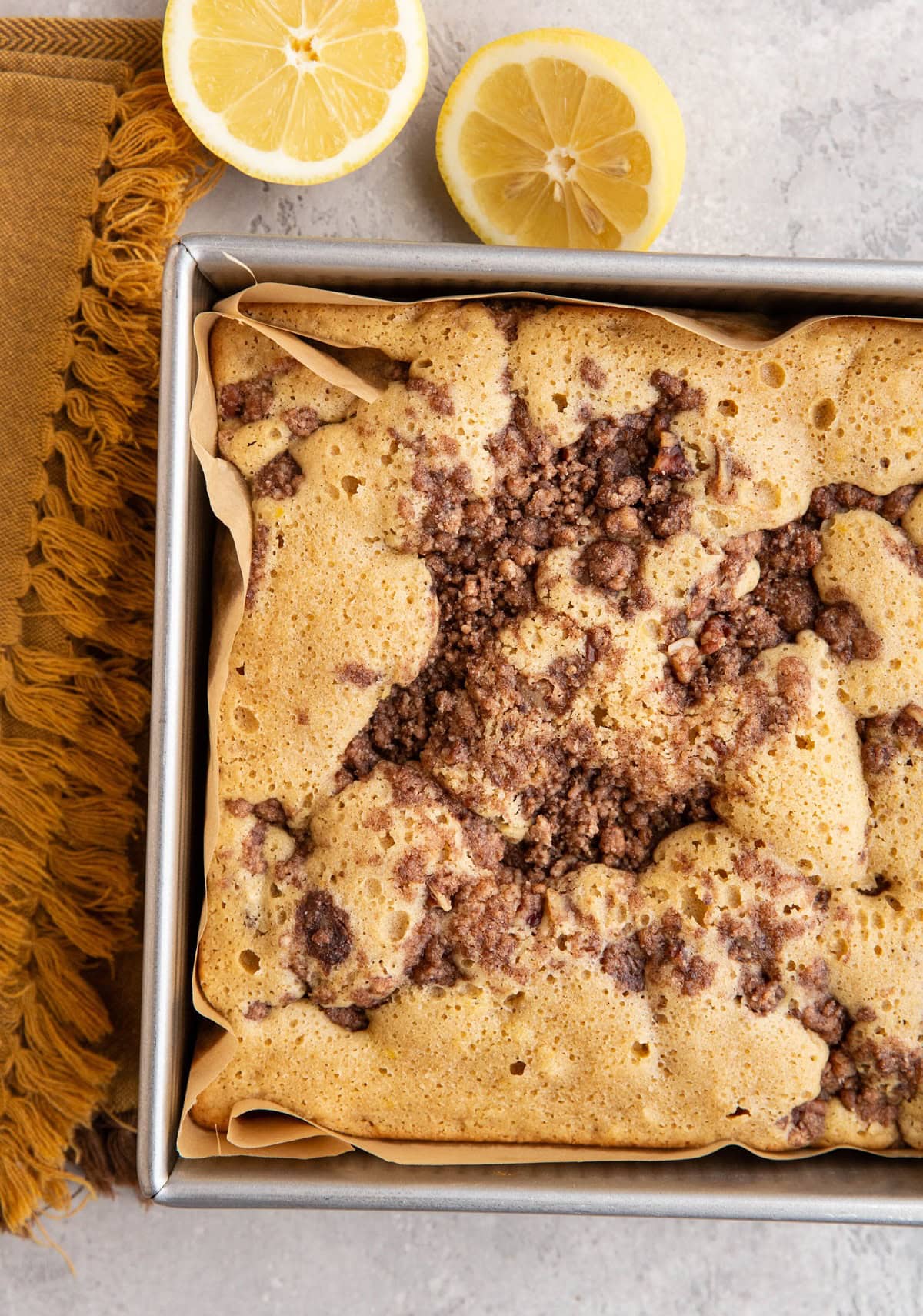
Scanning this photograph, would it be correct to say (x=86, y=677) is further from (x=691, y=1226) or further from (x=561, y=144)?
(x=691, y=1226)

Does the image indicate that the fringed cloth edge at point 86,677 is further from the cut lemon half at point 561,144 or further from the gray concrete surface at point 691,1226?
the cut lemon half at point 561,144

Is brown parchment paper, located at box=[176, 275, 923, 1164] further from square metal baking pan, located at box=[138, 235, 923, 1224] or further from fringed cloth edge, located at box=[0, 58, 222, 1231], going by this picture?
fringed cloth edge, located at box=[0, 58, 222, 1231]

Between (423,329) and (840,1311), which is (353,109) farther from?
(840,1311)

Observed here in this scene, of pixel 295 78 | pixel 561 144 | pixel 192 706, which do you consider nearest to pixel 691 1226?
pixel 192 706

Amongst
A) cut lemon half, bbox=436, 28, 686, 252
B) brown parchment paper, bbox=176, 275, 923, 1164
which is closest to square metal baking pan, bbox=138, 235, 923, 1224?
brown parchment paper, bbox=176, 275, 923, 1164

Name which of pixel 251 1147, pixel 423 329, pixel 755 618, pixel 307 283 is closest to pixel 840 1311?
pixel 251 1147
